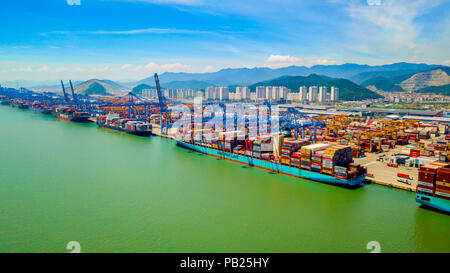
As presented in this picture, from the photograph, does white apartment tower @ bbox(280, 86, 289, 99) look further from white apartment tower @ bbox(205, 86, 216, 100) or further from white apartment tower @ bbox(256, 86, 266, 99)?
white apartment tower @ bbox(205, 86, 216, 100)

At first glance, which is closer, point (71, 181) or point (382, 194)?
point (382, 194)

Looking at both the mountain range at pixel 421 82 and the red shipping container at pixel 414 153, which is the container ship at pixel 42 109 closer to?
the red shipping container at pixel 414 153

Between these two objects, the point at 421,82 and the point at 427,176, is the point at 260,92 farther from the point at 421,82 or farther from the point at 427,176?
the point at 427,176

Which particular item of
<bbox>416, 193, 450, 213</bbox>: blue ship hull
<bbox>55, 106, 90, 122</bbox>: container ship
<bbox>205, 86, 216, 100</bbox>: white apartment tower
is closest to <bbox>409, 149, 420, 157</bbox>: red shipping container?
<bbox>416, 193, 450, 213</bbox>: blue ship hull

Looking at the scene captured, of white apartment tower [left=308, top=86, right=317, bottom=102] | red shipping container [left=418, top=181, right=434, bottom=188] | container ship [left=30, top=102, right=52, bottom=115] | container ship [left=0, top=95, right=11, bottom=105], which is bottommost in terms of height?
red shipping container [left=418, top=181, right=434, bottom=188]

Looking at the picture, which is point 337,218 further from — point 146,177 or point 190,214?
point 146,177

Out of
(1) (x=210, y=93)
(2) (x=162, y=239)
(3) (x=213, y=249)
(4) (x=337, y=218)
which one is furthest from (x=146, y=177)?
(1) (x=210, y=93)
